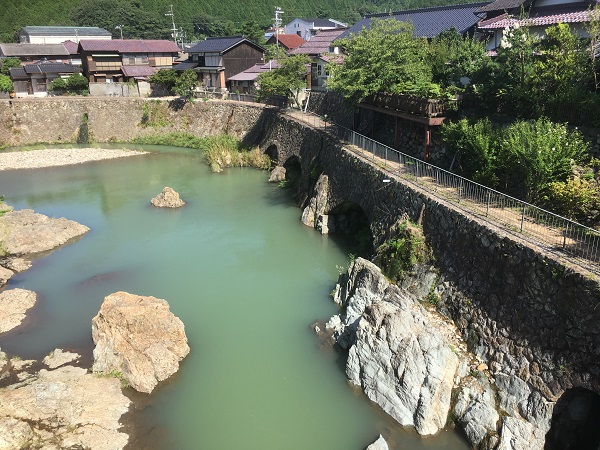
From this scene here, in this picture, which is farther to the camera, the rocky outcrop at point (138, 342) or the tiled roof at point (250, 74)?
the tiled roof at point (250, 74)

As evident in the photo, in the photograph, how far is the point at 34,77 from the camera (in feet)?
203

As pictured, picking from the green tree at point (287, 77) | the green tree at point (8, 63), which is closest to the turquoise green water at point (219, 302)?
the green tree at point (287, 77)

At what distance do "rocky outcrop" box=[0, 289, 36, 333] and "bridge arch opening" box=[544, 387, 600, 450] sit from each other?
19.8 m

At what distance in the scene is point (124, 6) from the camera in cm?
11575

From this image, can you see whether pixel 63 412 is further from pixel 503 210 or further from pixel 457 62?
pixel 457 62

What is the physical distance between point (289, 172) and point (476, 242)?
23660mm

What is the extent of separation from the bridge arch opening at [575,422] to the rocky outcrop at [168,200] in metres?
26.1

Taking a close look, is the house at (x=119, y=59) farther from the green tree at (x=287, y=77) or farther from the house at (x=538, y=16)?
the house at (x=538, y=16)

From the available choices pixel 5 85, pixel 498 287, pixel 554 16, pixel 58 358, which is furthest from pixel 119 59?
pixel 498 287

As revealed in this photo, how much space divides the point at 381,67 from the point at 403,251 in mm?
12113

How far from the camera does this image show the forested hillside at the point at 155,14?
110 m

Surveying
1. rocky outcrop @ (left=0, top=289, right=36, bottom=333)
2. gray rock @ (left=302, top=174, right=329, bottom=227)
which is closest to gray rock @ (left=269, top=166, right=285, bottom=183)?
gray rock @ (left=302, top=174, right=329, bottom=227)

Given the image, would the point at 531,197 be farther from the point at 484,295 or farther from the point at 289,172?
the point at 289,172

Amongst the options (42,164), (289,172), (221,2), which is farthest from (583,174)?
(221,2)
